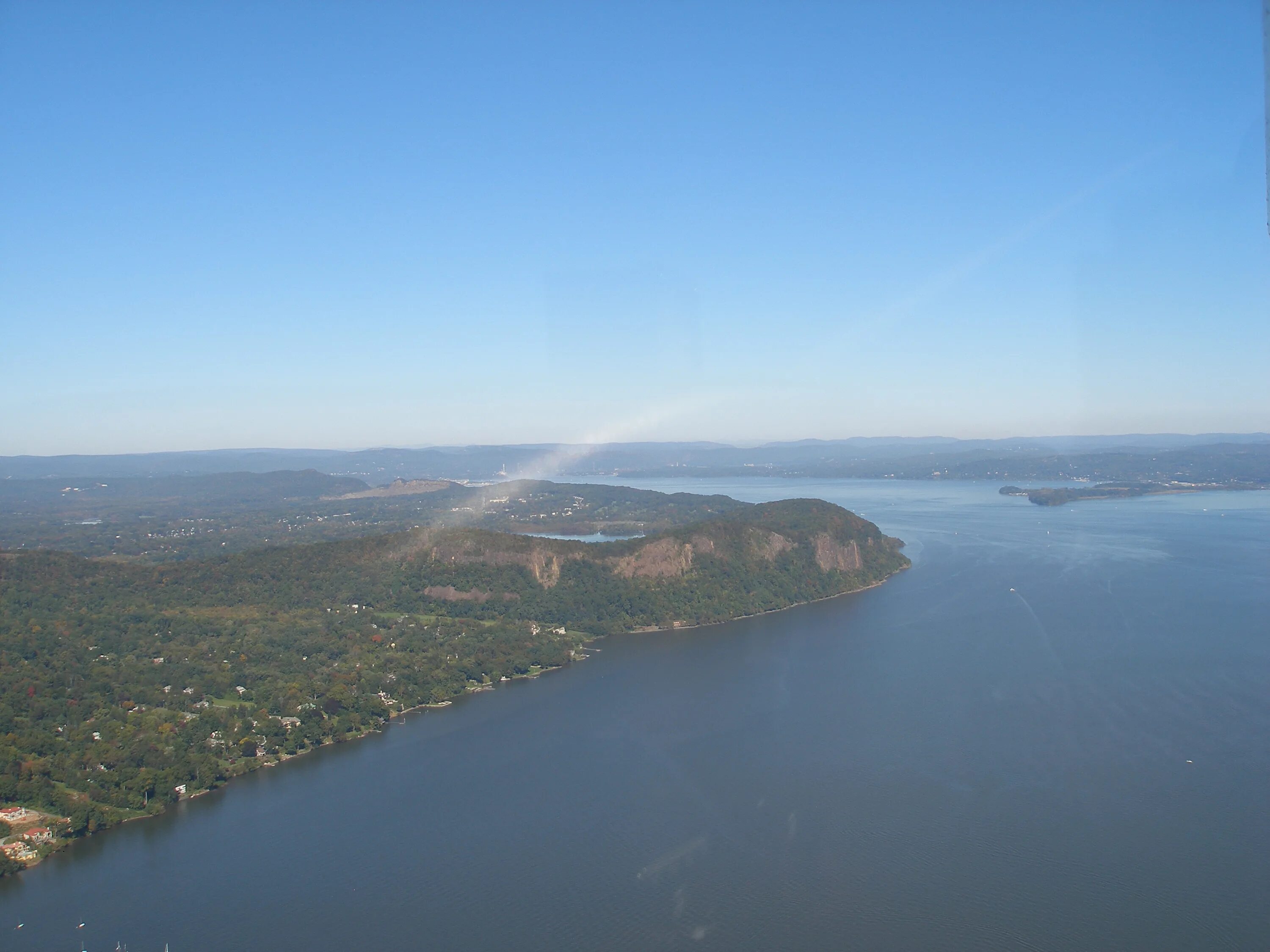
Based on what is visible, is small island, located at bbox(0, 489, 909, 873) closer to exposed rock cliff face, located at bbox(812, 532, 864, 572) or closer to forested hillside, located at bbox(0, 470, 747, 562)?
exposed rock cliff face, located at bbox(812, 532, 864, 572)

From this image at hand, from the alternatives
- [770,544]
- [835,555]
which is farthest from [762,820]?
[835,555]

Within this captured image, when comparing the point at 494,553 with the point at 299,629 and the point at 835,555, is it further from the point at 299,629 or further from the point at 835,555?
the point at 835,555

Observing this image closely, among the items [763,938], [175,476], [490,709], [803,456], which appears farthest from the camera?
[803,456]

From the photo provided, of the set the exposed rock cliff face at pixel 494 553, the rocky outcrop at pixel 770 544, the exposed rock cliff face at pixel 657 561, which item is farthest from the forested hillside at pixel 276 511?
the exposed rock cliff face at pixel 657 561

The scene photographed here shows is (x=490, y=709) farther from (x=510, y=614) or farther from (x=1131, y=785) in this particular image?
(x=1131, y=785)

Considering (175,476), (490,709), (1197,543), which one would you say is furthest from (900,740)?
(175,476)
